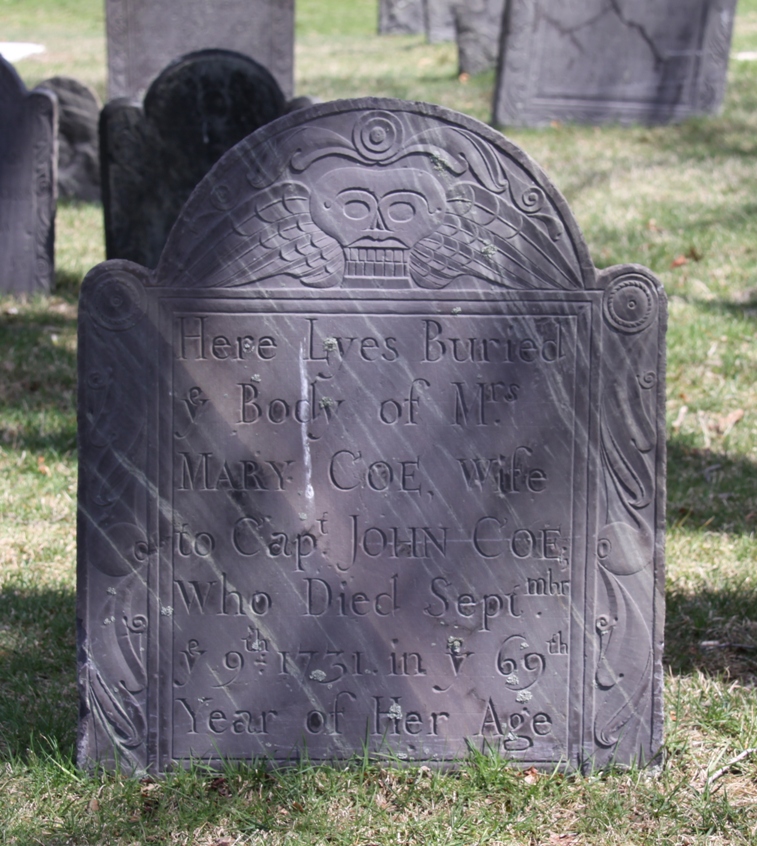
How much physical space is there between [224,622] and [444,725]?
659 mm

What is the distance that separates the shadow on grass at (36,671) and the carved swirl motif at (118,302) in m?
1.12

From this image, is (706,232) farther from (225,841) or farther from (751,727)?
(225,841)

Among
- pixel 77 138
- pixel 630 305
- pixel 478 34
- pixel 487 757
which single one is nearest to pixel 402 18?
pixel 478 34

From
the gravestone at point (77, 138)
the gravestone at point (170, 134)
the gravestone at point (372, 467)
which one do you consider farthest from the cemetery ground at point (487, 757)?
the gravestone at point (77, 138)

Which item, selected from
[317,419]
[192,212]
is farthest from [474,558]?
[192,212]

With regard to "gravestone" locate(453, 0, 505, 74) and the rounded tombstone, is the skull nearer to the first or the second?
the rounded tombstone

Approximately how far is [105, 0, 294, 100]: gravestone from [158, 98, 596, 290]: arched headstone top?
810 cm

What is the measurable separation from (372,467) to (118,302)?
30.8 inches

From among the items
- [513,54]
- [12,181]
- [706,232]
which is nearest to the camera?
[12,181]

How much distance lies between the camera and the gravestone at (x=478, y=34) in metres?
13.7

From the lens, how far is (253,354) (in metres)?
2.91

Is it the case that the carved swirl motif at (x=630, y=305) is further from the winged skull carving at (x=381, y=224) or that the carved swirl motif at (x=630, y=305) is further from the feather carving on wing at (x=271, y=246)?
the feather carving on wing at (x=271, y=246)

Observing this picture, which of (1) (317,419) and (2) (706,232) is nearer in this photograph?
(1) (317,419)

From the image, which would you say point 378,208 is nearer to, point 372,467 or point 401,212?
point 401,212
